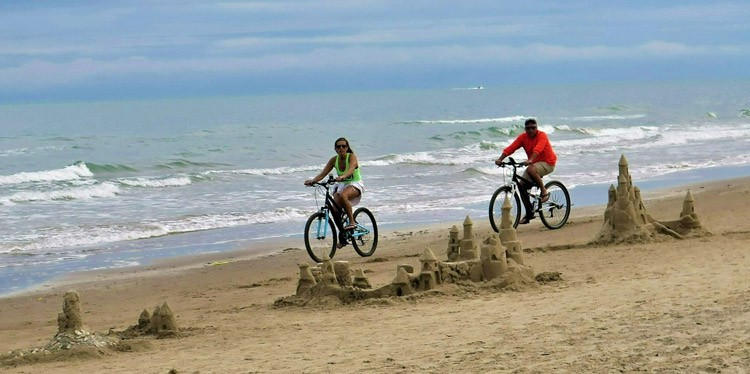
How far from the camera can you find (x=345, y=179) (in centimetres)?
1367

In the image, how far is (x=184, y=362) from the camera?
774 centimetres

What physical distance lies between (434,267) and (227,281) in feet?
12.7

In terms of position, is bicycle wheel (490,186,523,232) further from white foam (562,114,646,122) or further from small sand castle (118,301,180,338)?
white foam (562,114,646,122)

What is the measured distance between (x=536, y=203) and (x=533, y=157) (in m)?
0.72

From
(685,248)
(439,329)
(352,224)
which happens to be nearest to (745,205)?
(685,248)

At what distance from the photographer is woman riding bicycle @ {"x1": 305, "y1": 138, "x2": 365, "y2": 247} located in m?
13.6

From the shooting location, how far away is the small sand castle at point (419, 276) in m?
9.81

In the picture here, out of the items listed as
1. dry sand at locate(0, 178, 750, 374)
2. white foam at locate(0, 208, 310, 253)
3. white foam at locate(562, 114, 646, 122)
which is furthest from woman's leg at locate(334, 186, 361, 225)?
white foam at locate(562, 114, 646, 122)

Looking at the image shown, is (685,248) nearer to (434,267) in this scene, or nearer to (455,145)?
(434,267)

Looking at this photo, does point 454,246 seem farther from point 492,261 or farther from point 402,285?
point 402,285

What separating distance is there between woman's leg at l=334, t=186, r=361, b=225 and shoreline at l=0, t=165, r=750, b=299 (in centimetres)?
202

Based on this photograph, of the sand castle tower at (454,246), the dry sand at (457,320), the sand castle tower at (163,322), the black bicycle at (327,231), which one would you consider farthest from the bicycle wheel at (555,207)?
the sand castle tower at (163,322)

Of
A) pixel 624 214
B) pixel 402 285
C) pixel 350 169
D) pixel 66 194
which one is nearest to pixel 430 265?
pixel 402 285

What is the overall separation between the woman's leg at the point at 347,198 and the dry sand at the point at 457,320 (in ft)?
2.56
